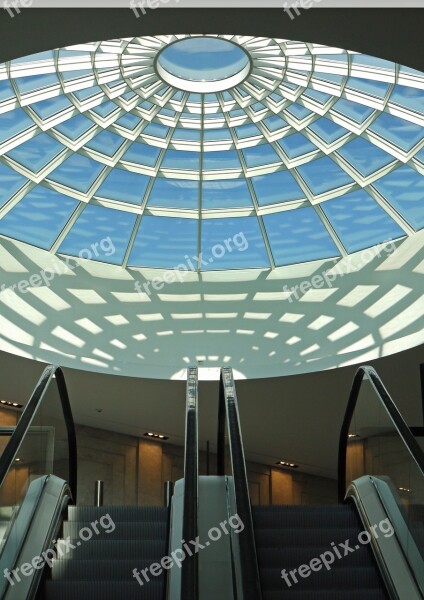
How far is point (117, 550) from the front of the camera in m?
8.55

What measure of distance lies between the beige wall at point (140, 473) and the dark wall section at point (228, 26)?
53.5 ft

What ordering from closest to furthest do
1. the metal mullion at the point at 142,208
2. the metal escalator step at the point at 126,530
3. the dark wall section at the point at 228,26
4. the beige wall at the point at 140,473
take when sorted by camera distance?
the metal escalator step at the point at 126,530 < the dark wall section at the point at 228,26 < the metal mullion at the point at 142,208 < the beige wall at the point at 140,473

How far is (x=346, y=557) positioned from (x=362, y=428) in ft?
8.38

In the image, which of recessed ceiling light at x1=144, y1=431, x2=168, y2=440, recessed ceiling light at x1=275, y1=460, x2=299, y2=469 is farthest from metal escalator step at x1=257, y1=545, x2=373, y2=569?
recessed ceiling light at x1=275, y1=460, x2=299, y2=469

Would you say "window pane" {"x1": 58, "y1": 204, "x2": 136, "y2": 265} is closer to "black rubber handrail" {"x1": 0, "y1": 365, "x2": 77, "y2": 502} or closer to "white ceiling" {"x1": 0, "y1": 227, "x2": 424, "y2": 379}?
"white ceiling" {"x1": 0, "y1": 227, "x2": 424, "y2": 379}

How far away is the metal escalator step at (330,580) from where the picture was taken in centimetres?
791

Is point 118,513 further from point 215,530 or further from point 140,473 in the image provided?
point 140,473

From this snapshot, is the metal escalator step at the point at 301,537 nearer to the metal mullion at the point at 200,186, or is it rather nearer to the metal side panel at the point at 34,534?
the metal side panel at the point at 34,534

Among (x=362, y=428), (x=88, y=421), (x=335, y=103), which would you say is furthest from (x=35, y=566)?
(x=88, y=421)

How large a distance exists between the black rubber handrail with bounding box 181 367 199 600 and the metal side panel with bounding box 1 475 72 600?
Answer: 1.49 metres

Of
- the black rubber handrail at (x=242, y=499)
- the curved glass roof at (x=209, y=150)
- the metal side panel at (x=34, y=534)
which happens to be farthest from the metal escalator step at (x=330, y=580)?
the curved glass roof at (x=209, y=150)

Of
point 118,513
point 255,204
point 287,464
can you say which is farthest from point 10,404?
point 118,513

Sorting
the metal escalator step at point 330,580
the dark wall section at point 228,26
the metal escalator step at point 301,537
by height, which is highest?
the dark wall section at point 228,26

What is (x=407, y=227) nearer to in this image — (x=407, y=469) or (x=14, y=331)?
(x=14, y=331)
